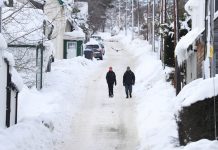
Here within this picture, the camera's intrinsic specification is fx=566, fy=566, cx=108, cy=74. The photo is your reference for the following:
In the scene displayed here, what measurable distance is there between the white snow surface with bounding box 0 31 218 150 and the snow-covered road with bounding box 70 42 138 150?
297 millimetres

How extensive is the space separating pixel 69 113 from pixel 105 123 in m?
2.11

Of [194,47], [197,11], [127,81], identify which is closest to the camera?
[194,47]

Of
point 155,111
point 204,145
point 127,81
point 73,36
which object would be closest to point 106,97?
point 127,81

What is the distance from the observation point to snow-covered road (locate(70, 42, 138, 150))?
17.3 metres

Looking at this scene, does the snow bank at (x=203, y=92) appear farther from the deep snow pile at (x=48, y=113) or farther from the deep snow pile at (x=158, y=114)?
the deep snow pile at (x=48, y=113)

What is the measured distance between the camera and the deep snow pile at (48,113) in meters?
15.4

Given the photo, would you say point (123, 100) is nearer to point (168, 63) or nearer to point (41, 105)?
point (41, 105)

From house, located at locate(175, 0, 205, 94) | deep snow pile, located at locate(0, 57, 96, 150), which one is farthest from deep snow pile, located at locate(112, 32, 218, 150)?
deep snow pile, located at locate(0, 57, 96, 150)

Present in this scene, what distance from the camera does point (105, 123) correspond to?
2081 centimetres

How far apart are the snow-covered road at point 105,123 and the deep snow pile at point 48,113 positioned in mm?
448

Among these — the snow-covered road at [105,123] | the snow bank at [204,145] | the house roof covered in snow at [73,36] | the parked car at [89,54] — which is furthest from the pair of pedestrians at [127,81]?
the house roof covered in snow at [73,36]

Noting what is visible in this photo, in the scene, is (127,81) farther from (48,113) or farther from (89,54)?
(89,54)

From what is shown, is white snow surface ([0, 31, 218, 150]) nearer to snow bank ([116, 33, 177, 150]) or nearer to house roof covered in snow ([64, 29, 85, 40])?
snow bank ([116, 33, 177, 150])

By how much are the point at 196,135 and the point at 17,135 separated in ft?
16.9
